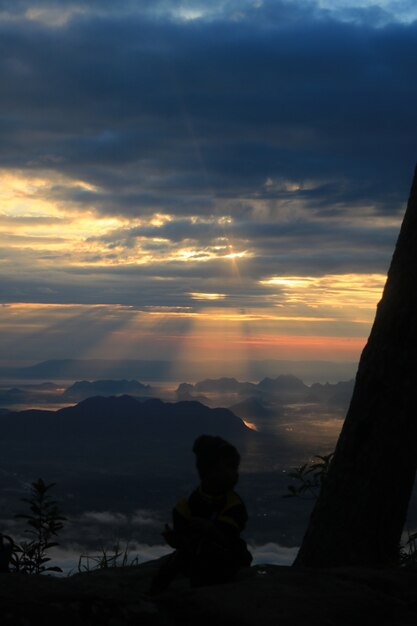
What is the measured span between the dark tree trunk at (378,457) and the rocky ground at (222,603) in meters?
1.59

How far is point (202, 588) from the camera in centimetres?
527

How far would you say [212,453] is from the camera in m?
5.65

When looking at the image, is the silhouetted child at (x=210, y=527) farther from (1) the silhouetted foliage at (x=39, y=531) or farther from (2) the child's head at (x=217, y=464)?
(1) the silhouetted foliage at (x=39, y=531)

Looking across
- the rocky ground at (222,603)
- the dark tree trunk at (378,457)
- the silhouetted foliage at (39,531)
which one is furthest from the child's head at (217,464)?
the silhouetted foliage at (39,531)

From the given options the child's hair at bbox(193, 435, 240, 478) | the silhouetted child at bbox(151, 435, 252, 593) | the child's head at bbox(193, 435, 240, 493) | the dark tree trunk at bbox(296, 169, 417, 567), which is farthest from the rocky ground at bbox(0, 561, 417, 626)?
the dark tree trunk at bbox(296, 169, 417, 567)

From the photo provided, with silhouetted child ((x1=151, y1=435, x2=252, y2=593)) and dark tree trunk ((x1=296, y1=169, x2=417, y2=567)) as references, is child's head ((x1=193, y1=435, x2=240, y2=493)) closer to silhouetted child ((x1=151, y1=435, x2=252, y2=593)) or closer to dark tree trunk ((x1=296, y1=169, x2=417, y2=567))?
silhouetted child ((x1=151, y1=435, x2=252, y2=593))

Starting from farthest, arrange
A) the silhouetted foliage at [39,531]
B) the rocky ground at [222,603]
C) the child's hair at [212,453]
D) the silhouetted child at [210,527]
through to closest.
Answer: the silhouetted foliage at [39,531] → the child's hair at [212,453] → the silhouetted child at [210,527] → the rocky ground at [222,603]

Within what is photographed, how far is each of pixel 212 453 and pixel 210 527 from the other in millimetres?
546

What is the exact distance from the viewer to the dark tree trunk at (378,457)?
295 inches

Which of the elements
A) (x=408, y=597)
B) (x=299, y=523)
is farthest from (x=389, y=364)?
(x=299, y=523)

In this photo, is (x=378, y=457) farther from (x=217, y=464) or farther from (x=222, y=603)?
(x=222, y=603)

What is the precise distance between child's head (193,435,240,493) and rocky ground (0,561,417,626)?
726 millimetres

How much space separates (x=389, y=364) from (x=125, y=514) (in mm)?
168808

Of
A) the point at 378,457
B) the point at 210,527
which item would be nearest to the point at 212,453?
the point at 210,527
